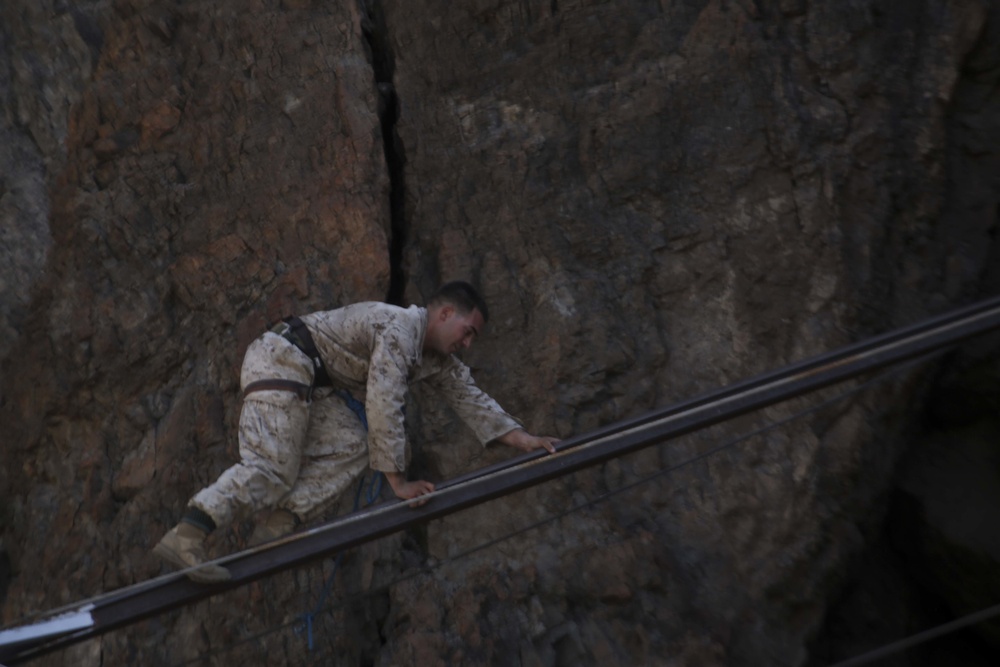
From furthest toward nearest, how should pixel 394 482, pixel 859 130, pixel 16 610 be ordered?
1. pixel 859 130
2. pixel 16 610
3. pixel 394 482

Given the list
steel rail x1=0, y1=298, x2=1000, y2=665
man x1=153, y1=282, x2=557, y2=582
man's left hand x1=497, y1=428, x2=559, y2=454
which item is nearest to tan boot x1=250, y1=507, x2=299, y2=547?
man x1=153, y1=282, x2=557, y2=582

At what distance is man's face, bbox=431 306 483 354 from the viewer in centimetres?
434

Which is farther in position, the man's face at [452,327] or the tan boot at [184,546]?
the man's face at [452,327]

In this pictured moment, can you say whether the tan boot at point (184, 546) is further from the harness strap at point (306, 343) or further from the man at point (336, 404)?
the harness strap at point (306, 343)

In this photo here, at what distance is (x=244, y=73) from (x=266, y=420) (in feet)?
9.88

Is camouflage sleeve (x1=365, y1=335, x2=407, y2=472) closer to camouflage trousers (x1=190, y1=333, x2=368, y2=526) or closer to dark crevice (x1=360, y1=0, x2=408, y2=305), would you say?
camouflage trousers (x1=190, y1=333, x2=368, y2=526)

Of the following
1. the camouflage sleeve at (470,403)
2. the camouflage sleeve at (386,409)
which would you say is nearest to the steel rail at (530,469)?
the camouflage sleeve at (386,409)

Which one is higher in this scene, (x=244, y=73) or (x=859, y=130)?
(x=244, y=73)

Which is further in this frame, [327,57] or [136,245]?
[327,57]

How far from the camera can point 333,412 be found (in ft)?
14.4

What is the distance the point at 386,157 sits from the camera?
624cm

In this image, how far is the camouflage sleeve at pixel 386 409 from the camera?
389 cm

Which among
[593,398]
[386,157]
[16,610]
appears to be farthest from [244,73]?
[16,610]

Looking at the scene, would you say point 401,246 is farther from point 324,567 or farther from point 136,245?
point 324,567
